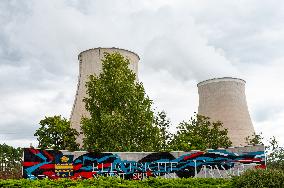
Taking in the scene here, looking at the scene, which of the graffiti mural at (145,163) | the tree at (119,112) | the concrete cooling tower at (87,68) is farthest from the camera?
the concrete cooling tower at (87,68)

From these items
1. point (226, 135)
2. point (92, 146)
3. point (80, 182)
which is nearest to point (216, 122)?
point (226, 135)

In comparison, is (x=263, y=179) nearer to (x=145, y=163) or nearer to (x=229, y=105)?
(x=145, y=163)

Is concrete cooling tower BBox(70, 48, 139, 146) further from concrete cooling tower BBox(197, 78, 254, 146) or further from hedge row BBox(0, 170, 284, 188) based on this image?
hedge row BBox(0, 170, 284, 188)

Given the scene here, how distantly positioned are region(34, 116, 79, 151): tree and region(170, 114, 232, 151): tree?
690cm

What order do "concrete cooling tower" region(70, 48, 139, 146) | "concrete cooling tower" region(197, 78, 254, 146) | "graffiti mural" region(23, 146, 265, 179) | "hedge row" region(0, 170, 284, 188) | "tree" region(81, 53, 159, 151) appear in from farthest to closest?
1. "concrete cooling tower" region(197, 78, 254, 146)
2. "concrete cooling tower" region(70, 48, 139, 146)
3. "tree" region(81, 53, 159, 151)
4. "graffiti mural" region(23, 146, 265, 179)
5. "hedge row" region(0, 170, 284, 188)

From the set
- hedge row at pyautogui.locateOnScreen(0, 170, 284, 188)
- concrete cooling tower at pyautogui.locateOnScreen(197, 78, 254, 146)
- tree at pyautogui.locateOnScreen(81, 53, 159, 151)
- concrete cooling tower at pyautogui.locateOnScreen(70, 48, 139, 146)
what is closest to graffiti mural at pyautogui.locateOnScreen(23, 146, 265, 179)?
tree at pyautogui.locateOnScreen(81, 53, 159, 151)

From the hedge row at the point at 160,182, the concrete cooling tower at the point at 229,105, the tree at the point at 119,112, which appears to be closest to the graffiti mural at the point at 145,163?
the tree at the point at 119,112

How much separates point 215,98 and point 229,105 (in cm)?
108

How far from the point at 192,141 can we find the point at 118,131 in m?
8.20

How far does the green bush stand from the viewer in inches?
433

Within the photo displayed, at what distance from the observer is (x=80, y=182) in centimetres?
1138

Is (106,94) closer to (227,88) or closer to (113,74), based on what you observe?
(113,74)

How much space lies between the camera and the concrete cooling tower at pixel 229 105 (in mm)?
25844

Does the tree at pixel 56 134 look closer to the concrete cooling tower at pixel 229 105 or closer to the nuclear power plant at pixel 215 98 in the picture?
the nuclear power plant at pixel 215 98
